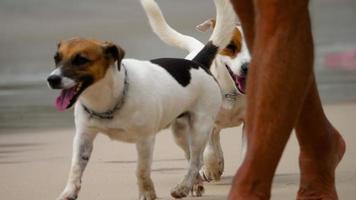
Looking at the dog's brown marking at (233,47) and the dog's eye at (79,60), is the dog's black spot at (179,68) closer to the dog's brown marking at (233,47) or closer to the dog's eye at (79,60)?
the dog's eye at (79,60)

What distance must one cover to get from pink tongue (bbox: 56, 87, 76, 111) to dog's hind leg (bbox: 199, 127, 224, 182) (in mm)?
1483

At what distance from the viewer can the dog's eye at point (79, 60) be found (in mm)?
5500

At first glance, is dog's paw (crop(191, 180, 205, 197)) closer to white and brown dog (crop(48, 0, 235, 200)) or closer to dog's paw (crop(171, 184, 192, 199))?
white and brown dog (crop(48, 0, 235, 200))

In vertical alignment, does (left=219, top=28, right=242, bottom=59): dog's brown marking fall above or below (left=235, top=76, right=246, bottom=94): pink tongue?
above

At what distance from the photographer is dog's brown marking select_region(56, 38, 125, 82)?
5.48 meters

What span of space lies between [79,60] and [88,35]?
334 inches

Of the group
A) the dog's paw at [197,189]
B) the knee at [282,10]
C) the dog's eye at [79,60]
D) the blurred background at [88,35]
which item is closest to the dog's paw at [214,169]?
the dog's paw at [197,189]

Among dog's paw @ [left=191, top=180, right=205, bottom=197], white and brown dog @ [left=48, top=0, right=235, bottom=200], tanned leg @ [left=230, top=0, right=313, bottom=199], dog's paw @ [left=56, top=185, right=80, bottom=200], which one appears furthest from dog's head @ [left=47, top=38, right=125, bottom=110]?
tanned leg @ [left=230, top=0, right=313, bottom=199]

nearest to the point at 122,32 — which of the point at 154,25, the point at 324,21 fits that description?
the point at 324,21

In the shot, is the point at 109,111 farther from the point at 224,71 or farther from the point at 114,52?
the point at 224,71

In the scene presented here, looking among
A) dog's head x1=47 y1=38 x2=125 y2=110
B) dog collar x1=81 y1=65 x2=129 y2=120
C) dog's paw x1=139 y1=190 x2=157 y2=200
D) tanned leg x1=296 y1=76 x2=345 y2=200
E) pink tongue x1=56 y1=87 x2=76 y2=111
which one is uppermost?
tanned leg x1=296 y1=76 x2=345 y2=200

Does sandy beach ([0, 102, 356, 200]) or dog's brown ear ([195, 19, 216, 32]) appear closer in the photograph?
sandy beach ([0, 102, 356, 200])

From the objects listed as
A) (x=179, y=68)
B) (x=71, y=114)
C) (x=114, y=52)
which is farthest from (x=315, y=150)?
(x=71, y=114)

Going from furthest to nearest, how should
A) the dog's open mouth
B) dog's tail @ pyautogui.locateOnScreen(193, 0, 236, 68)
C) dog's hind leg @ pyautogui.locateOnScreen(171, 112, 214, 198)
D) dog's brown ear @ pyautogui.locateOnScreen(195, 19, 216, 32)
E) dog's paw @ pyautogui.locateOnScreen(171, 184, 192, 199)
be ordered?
dog's brown ear @ pyautogui.locateOnScreen(195, 19, 216, 32) < the dog's open mouth < dog's tail @ pyautogui.locateOnScreen(193, 0, 236, 68) < dog's hind leg @ pyautogui.locateOnScreen(171, 112, 214, 198) < dog's paw @ pyautogui.locateOnScreen(171, 184, 192, 199)
